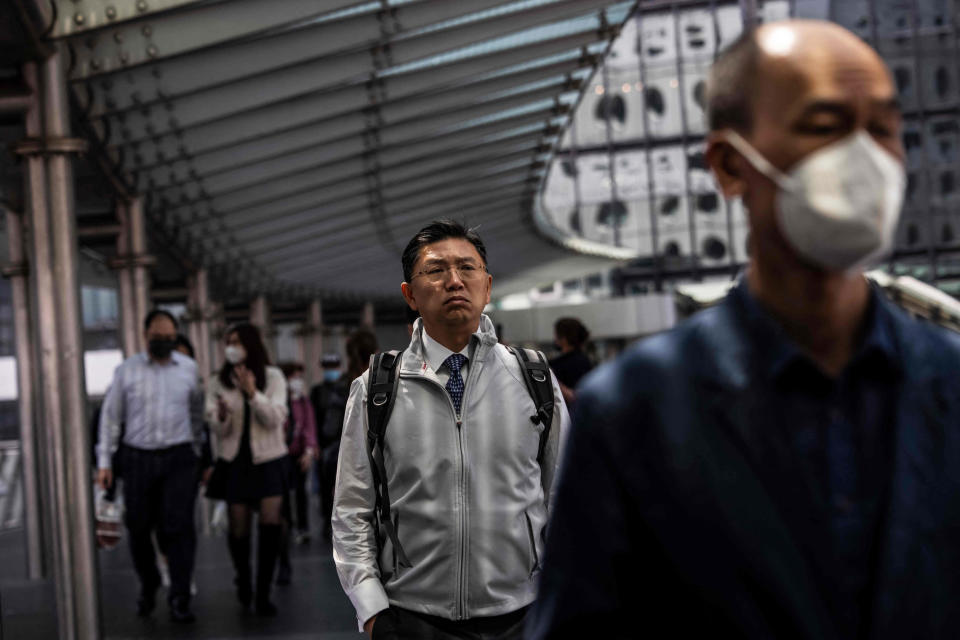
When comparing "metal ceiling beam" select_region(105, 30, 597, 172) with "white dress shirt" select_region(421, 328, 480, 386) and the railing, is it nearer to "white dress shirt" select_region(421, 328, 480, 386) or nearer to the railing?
"white dress shirt" select_region(421, 328, 480, 386)

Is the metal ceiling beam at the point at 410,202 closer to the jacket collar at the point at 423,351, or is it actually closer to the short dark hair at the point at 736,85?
the jacket collar at the point at 423,351

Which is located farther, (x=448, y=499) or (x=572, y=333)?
(x=572, y=333)

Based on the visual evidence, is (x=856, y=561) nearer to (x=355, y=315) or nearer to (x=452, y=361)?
(x=452, y=361)

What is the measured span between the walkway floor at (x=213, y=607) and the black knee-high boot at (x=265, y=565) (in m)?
0.11

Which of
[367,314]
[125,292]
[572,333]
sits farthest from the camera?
[367,314]

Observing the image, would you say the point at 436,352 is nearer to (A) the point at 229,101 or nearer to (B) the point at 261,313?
(A) the point at 229,101

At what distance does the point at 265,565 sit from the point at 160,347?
1.58 m

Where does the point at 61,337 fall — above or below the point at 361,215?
below

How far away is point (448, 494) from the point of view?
3723 mm

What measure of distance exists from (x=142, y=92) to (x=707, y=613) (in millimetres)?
9627

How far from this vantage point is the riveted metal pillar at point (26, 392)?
40.3ft

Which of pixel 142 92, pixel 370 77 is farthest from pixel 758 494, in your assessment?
pixel 370 77

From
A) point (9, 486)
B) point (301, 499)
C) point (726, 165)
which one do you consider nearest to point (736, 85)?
point (726, 165)

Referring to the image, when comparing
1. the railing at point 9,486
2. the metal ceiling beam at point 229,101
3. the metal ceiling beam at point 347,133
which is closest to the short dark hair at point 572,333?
the metal ceiling beam at point 229,101
